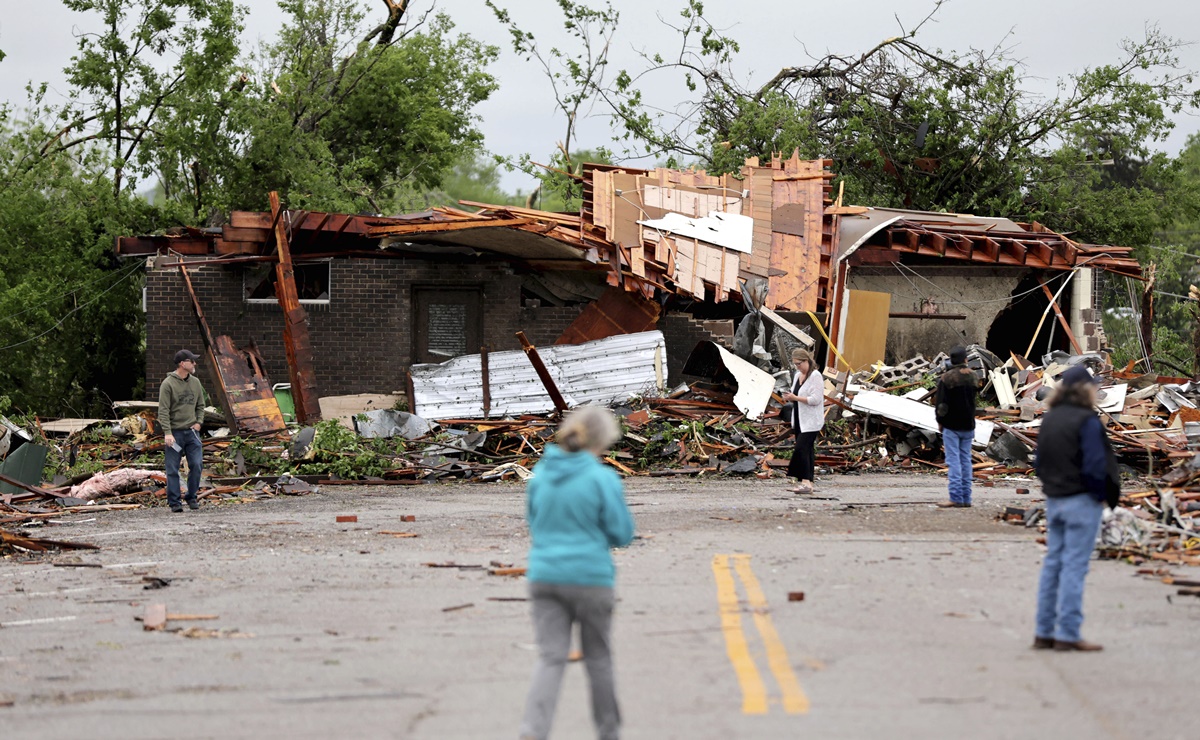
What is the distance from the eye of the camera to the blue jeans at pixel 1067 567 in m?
7.03

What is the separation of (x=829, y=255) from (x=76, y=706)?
18.8 m

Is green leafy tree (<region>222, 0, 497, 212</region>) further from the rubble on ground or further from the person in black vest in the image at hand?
the person in black vest

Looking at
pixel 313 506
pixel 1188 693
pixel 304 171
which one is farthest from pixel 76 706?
pixel 304 171

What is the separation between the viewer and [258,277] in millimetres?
22844

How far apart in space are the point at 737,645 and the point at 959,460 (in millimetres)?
7041

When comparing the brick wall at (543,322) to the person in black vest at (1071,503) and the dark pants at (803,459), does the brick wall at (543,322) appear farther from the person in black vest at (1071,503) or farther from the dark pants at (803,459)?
the person in black vest at (1071,503)

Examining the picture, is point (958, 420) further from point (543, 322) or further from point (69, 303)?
point (69, 303)

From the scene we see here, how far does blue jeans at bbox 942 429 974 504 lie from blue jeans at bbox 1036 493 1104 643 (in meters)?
6.32

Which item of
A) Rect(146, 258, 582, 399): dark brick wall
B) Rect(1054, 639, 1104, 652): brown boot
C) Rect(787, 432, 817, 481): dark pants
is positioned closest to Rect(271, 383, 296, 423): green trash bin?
Rect(146, 258, 582, 399): dark brick wall

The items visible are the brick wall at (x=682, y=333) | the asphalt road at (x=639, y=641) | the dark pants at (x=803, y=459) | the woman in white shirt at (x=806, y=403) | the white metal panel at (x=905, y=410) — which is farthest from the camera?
the brick wall at (x=682, y=333)

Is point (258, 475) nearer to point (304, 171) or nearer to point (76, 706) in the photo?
point (76, 706)

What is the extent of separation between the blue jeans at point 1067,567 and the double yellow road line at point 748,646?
1458 millimetres

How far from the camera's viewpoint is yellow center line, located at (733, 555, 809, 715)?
19.8ft

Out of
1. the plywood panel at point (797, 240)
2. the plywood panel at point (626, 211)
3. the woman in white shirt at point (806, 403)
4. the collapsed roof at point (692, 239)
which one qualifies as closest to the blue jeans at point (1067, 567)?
the woman in white shirt at point (806, 403)
